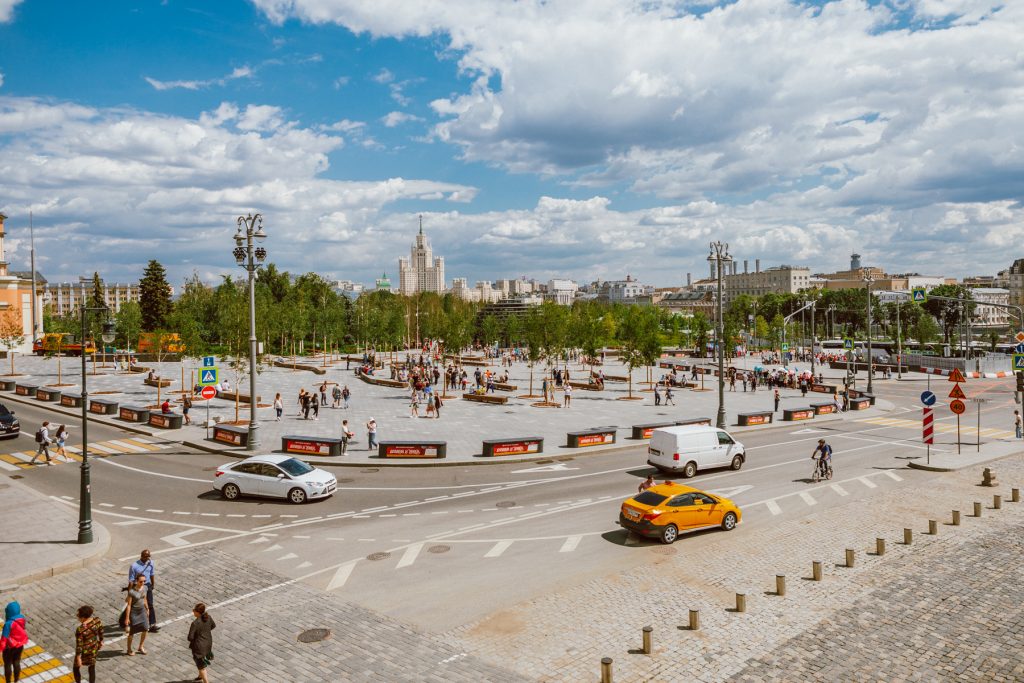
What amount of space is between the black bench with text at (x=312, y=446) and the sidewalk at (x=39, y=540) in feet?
29.6

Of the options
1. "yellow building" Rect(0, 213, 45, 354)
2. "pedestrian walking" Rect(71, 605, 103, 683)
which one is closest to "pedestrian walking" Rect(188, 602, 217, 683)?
"pedestrian walking" Rect(71, 605, 103, 683)

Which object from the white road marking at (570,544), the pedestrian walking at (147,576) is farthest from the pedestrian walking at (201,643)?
the white road marking at (570,544)

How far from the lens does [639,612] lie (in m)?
12.5

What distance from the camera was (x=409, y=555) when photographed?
15.7m

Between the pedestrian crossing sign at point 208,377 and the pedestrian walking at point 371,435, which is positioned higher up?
the pedestrian crossing sign at point 208,377

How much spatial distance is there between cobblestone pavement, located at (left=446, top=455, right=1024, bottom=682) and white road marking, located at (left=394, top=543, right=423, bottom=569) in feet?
11.4

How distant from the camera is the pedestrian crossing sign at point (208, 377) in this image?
97.3 ft

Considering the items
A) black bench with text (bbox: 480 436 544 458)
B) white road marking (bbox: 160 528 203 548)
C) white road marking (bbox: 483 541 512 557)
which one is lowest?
white road marking (bbox: 160 528 203 548)

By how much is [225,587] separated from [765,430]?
3052 centimetres

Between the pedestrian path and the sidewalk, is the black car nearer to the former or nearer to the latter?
the sidewalk

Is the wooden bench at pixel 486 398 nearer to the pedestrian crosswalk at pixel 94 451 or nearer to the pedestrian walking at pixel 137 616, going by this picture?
the pedestrian crosswalk at pixel 94 451

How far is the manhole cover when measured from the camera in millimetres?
11414

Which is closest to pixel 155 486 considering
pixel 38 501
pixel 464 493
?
pixel 38 501

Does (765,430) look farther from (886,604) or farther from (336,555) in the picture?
(336,555)
